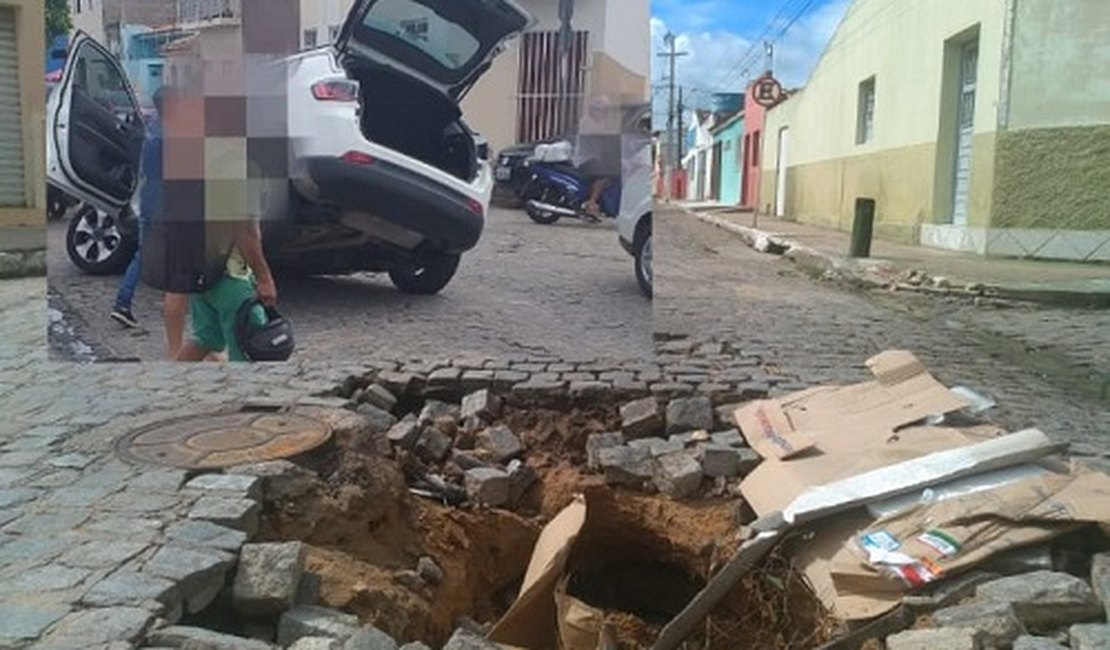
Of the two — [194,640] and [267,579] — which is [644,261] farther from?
[194,640]

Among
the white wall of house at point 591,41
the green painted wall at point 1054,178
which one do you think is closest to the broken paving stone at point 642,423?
the white wall of house at point 591,41

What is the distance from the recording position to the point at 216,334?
4.95 meters

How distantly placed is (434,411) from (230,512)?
164cm

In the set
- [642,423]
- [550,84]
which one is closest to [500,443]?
[642,423]

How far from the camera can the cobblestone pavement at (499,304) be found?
5.01m

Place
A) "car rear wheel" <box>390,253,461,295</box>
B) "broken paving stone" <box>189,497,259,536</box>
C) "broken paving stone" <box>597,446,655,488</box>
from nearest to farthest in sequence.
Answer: "broken paving stone" <box>189,497,259,536</box>
"broken paving stone" <box>597,446,655,488</box>
"car rear wheel" <box>390,253,461,295</box>

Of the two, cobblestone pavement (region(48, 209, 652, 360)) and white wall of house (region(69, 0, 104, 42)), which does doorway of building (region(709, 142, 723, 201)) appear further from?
white wall of house (region(69, 0, 104, 42))

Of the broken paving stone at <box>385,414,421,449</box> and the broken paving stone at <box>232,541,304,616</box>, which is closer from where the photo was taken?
the broken paving stone at <box>232,541,304,616</box>

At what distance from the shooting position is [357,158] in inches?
187

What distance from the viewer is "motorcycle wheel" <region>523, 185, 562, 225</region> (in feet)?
16.1

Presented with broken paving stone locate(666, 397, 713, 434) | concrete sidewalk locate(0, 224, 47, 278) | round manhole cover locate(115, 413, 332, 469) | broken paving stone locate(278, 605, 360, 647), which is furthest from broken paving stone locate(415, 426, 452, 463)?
concrete sidewalk locate(0, 224, 47, 278)

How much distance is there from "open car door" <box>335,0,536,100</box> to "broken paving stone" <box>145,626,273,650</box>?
287 centimetres

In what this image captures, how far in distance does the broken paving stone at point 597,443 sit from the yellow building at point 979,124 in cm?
844

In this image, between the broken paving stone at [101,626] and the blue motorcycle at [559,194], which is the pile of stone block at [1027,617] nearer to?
the broken paving stone at [101,626]
